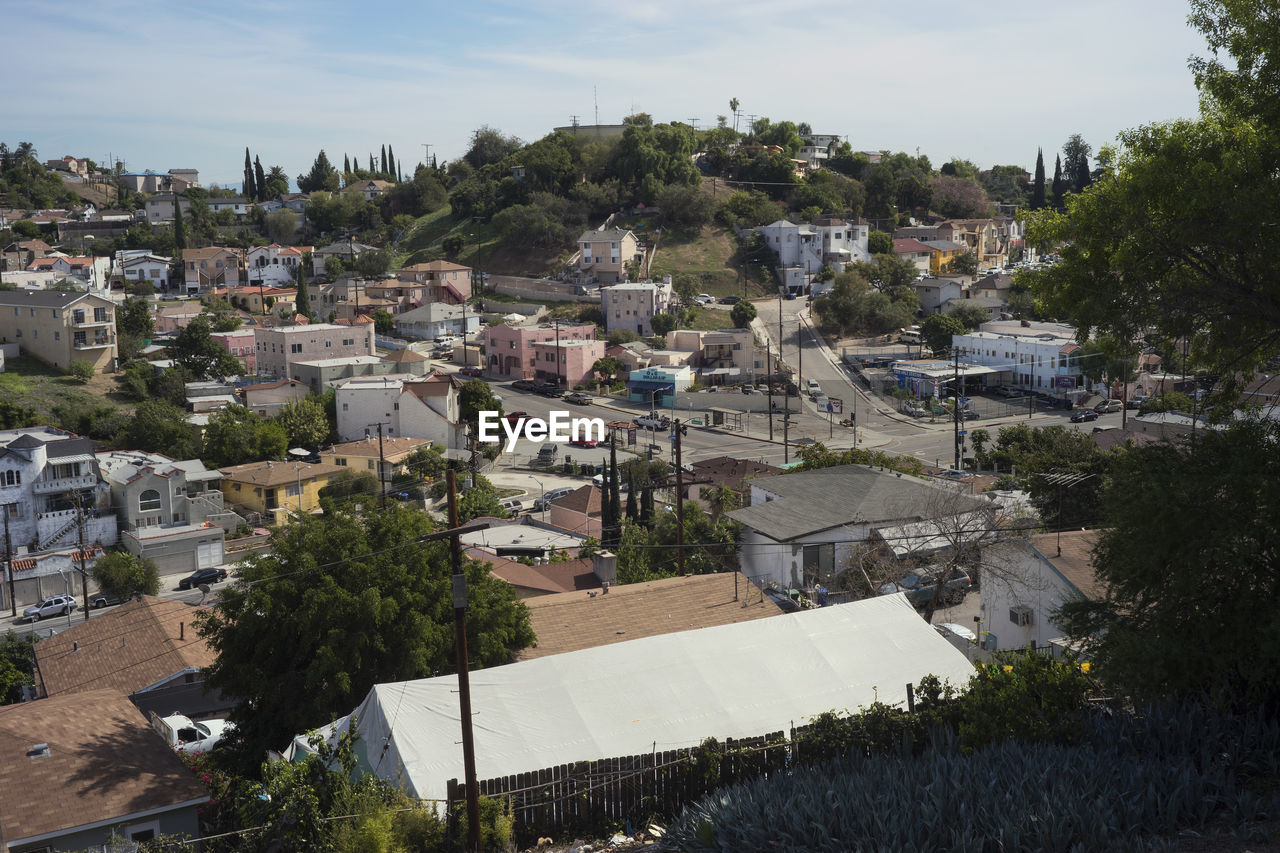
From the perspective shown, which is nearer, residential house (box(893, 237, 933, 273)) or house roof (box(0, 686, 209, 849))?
house roof (box(0, 686, 209, 849))

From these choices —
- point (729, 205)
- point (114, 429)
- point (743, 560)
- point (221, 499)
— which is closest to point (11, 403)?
point (114, 429)

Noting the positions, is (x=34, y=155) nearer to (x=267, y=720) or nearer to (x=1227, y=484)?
(x=267, y=720)

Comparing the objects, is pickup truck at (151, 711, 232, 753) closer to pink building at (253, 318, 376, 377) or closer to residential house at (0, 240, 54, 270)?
pink building at (253, 318, 376, 377)

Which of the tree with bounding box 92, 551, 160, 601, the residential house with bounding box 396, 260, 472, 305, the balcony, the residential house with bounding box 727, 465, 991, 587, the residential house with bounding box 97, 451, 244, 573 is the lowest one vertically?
the tree with bounding box 92, 551, 160, 601

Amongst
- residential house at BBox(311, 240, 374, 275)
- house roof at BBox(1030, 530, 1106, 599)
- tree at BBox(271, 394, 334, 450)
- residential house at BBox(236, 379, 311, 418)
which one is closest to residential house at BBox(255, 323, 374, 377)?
residential house at BBox(236, 379, 311, 418)

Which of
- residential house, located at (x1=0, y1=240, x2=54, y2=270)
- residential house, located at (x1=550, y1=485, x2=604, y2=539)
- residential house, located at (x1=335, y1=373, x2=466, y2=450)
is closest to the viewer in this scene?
residential house, located at (x1=550, y1=485, x2=604, y2=539)

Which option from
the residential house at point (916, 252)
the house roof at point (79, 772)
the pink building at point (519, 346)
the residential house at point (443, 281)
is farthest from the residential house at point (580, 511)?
the residential house at point (916, 252)
